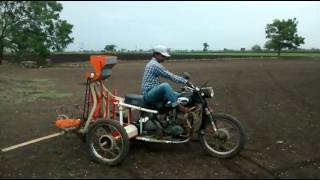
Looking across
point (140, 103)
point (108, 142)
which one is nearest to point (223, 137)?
point (140, 103)

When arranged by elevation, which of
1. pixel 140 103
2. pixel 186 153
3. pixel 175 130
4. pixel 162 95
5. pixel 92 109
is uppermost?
pixel 162 95

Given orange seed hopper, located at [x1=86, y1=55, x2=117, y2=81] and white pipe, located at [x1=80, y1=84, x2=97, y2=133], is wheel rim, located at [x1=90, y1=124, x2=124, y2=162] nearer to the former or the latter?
white pipe, located at [x1=80, y1=84, x2=97, y2=133]

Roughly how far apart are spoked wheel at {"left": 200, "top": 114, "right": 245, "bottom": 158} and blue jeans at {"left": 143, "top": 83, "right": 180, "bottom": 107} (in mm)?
720

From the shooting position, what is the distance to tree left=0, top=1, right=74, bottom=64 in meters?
41.7

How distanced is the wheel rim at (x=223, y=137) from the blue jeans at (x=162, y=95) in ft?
2.46

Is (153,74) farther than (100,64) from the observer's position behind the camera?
Yes

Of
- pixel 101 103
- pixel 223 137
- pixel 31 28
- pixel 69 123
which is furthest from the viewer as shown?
pixel 31 28

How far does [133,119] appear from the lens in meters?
8.42

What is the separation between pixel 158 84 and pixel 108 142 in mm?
1339

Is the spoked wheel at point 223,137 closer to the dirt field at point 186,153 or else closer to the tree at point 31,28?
the dirt field at point 186,153

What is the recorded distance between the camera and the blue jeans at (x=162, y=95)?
7766 millimetres

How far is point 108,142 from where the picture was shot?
763cm

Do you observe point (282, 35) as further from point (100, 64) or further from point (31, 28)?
point (100, 64)

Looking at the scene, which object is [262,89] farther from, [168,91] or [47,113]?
[168,91]
